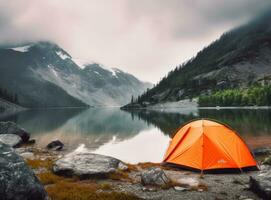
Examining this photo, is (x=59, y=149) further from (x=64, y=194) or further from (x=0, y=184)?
(x=0, y=184)

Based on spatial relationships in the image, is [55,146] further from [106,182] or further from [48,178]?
[106,182]

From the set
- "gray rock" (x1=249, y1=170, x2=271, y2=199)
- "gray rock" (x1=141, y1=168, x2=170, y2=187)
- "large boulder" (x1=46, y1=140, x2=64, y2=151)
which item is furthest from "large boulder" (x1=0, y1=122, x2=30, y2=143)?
"gray rock" (x1=249, y1=170, x2=271, y2=199)

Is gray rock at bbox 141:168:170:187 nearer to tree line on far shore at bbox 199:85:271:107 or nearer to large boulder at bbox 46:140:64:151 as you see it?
large boulder at bbox 46:140:64:151

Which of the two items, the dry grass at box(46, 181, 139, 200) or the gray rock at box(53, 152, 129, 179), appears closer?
the dry grass at box(46, 181, 139, 200)

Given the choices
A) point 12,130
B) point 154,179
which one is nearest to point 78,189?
point 154,179

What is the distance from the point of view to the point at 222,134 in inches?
852

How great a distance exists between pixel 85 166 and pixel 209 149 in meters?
8.21

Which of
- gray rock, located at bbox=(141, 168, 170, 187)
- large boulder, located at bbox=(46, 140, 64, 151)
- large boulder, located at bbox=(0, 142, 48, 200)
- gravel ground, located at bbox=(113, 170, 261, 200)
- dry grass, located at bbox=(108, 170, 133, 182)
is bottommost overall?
large boulder, located at bbox=(46, 140, 64, 151)

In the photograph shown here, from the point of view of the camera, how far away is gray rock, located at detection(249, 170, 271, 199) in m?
12.9

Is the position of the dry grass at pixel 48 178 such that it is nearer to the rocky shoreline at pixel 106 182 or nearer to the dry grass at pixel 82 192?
the rocky shoreline at pixel 106 182

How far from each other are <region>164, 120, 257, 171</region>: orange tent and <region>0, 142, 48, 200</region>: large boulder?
1174 cm

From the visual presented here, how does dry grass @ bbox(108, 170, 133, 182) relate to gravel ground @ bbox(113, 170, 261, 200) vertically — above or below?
above

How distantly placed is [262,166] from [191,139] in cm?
495

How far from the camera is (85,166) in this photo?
16.9 metres
